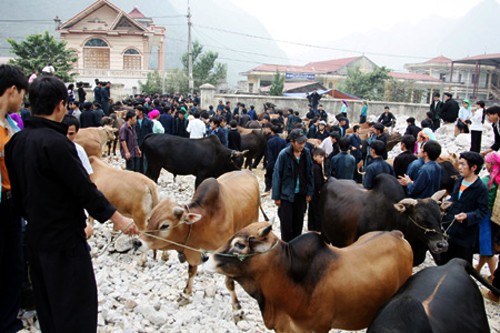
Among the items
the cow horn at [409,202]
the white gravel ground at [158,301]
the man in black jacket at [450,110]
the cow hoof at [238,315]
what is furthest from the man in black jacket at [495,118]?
the man in black jacket at [450,110]

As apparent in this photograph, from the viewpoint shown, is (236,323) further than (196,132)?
No

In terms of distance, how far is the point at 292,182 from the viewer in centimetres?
676

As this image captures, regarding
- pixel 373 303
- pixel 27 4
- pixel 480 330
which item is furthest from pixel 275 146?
pixel 27 4

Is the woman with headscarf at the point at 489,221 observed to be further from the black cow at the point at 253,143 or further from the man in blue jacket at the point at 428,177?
the black cow at the point at 253,143

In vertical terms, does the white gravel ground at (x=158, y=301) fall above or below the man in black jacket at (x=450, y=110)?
below

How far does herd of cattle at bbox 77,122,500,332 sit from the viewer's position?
3.66 meters

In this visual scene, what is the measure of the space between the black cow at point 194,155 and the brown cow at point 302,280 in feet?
21.5

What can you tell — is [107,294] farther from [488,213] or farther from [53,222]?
[488,213]

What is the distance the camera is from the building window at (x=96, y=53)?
44.7 metres

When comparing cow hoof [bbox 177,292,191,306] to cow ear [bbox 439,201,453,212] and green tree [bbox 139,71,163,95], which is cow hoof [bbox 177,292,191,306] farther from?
green tree [bbox 139,71,163,95]

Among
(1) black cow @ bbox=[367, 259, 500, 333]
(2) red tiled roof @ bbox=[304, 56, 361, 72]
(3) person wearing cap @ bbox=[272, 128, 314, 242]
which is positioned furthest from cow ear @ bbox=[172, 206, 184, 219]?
(2) red tiled roof @ bbox=[304, 56, 361, 72]

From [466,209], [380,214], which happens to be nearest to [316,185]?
[380,214]

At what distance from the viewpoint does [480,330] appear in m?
3.60

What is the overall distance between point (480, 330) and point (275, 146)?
7.18 meters
